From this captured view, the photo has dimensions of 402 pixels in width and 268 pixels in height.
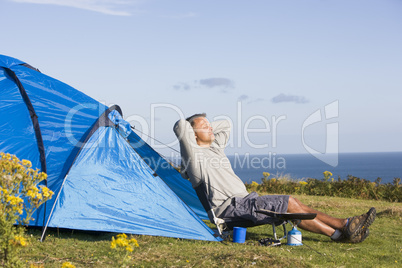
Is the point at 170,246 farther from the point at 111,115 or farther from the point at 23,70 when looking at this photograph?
the point at 23,70

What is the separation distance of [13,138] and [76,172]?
1.13 m

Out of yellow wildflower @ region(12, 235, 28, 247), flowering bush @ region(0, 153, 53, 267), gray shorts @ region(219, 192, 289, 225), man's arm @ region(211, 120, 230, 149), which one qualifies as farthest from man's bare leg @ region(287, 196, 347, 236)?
yellow wildflower @ region(12, 235, 28, 247)

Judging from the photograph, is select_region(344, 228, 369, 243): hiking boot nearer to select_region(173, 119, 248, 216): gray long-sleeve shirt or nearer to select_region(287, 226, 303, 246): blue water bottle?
select_region(287, 226, 303, 246): blue water bottle

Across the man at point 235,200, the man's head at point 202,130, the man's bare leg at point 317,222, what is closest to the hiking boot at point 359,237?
the man at point 235,200

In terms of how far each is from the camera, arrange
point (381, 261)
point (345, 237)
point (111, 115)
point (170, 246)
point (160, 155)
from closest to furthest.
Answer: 1. point (381, 261)
2. point (170, 246)
3. point (345, 237)
4. point (111, 115)
5. point (160, 155)

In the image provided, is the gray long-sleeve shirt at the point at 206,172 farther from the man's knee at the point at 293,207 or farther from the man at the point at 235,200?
the man's knee at the point at 293,207

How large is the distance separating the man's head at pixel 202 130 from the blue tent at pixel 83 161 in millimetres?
827

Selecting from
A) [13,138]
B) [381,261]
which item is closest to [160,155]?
[13,138]

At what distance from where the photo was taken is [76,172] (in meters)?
6.46

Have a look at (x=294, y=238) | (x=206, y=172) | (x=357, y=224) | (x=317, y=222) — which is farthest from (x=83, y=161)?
(x=357, y=224)

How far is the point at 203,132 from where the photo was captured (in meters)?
6.86

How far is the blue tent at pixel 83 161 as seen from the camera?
6.35m

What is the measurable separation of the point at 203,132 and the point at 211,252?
6.57 feet

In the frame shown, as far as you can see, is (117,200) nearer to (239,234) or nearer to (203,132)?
(203,132)
